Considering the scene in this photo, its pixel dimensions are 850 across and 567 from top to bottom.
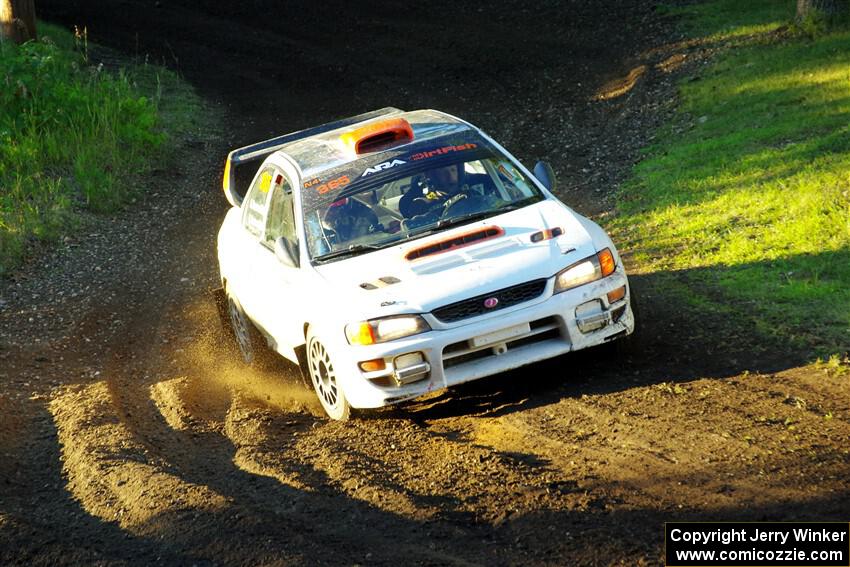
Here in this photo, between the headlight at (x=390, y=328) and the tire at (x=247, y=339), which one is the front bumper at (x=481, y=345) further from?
the tire at (x=247, y=339)

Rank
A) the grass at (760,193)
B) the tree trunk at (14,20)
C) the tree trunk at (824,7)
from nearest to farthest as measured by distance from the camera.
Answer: the grass at (760,193), the tree trunk at (824,7), the tree trunk at (14,20)

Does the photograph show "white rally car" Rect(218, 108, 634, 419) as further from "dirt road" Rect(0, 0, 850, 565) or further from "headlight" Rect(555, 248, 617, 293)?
"dirt road" Rect(0, 0, 850, 565)

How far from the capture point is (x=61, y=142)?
607 inches

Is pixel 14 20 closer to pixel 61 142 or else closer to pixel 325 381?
pixel 61 142

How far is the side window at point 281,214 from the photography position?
326 inches

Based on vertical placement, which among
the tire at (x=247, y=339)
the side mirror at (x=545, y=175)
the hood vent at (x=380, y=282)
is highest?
the side mirror at (x=545, y=175)

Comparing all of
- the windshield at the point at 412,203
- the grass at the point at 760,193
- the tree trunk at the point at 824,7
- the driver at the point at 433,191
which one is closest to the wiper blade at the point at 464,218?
the windshield at the point at 412,203

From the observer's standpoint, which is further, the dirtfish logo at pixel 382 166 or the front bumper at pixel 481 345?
the dirtfish logo at pixel 382 166

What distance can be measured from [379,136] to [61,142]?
8409 mm

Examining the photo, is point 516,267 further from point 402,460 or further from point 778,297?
point 778,297

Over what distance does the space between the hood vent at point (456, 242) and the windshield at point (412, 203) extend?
301mm

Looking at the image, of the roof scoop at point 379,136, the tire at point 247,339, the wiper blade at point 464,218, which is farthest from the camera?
the tire at point 247,339

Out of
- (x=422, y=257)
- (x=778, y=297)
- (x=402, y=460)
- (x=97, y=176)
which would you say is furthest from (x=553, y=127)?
(x=402, y=460)

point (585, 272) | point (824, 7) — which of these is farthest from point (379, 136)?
point (824, 7)
